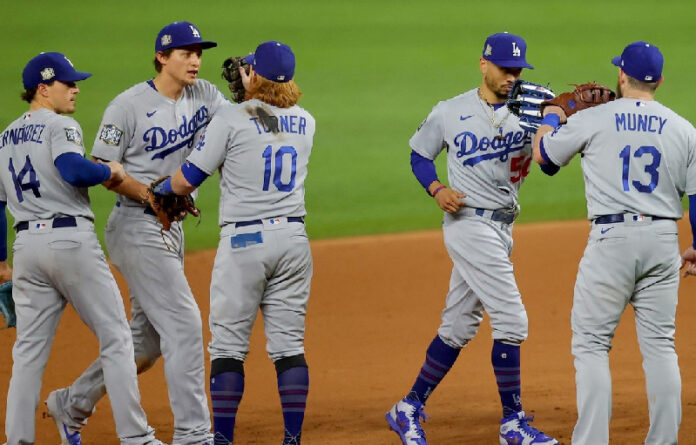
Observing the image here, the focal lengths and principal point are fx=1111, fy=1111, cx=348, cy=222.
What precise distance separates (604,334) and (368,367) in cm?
250

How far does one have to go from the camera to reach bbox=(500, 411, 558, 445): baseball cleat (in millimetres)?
5615

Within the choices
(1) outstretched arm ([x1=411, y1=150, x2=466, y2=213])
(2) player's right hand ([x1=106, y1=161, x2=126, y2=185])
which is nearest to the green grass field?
(1) outstretched arm ([x1=411, y1=150, x2=466, y2=213])

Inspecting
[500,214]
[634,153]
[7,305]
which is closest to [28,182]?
[7,305]

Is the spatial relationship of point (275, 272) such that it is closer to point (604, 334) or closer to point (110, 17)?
point (604, 334)

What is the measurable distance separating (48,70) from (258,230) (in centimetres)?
128

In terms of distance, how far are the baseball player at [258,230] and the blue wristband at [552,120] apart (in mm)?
1163

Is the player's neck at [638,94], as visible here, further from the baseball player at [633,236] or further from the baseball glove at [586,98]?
the baseball glove at [586,98]

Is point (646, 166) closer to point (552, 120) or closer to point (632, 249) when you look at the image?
point (632, 249)

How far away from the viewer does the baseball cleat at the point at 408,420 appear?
578cm

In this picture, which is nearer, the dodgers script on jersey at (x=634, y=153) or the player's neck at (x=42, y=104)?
the dodgers script on jersey at (x=634, y=153)

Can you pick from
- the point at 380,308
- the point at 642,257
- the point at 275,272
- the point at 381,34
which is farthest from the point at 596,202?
the point at 381,34

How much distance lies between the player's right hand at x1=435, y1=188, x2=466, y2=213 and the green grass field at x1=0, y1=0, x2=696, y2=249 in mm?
5814

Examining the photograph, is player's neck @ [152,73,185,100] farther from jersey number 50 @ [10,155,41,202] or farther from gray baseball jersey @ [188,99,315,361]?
jersey number 50 @ [10,155,41,202]

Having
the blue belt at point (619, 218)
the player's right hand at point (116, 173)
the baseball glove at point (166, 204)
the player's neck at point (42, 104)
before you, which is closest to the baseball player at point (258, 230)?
the baseball glove at point (166, 204)
